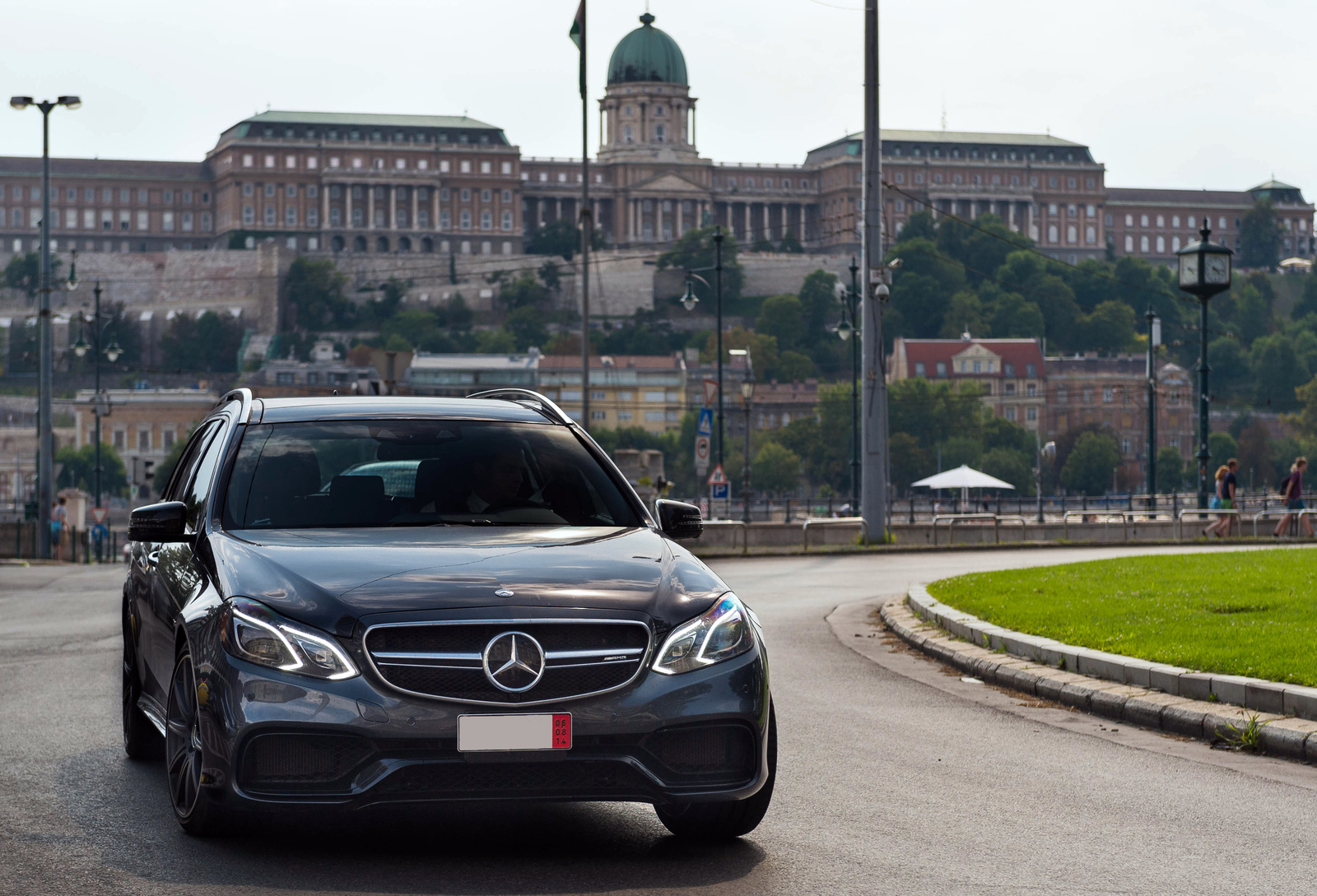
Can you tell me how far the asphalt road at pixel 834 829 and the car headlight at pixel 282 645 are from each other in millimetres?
647

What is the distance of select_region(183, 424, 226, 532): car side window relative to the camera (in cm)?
669

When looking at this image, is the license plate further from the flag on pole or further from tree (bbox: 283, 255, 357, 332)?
tree (bbox: 283, 255, 357, 332)

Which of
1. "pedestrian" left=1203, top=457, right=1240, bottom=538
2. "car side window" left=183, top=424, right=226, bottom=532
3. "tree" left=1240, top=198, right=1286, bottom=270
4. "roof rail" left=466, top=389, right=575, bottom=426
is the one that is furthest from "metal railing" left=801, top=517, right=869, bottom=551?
"tree" left=1240, top=198, right=1286, bottom=270

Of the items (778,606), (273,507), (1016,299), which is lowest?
(778,606)

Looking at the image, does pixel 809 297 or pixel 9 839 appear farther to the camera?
pixel 809 297

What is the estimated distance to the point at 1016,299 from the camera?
16425cm

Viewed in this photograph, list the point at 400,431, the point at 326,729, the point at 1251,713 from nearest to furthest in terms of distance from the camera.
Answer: the point at 326,729
the point at 400,431
the point at 1251,713

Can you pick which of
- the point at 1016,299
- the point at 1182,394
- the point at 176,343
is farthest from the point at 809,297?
the point at 176,343

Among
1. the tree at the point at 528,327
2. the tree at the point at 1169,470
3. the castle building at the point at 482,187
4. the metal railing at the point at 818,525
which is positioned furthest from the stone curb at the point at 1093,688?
the castle building at the point at 482,187

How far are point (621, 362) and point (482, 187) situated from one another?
39.0 m

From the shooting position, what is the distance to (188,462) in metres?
7.98

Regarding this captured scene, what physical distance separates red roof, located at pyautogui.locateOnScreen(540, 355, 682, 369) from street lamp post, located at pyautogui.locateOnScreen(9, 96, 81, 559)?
9829 centimetres

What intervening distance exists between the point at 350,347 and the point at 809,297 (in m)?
42.3

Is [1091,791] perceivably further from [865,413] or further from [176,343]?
[176,343]
